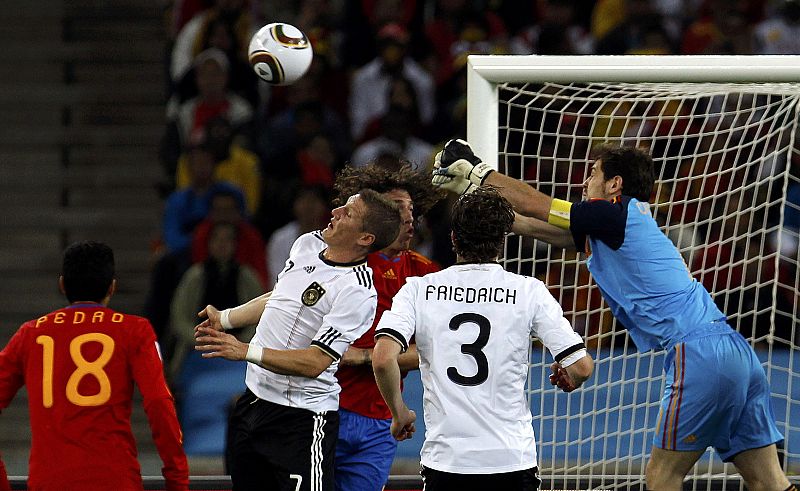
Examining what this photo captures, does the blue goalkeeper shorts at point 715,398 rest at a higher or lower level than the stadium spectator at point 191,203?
lower

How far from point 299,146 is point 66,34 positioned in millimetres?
3417

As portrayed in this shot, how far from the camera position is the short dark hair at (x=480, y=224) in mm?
4742

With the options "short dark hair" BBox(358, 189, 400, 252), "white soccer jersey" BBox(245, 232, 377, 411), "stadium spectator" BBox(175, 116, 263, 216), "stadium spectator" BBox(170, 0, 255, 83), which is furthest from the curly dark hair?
"stadium spectator" BBox(170, 0, 255, 83)

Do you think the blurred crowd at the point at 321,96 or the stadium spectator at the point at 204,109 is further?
the stadium spectator at the point at 204,109

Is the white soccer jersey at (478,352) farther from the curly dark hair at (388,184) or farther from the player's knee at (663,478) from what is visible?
the curly dark hair at (388,184)

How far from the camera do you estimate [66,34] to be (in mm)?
12375

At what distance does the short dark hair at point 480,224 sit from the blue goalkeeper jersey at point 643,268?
789 mm

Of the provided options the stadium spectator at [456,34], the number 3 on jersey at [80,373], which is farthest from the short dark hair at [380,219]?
the stadium spectator at [456,34]

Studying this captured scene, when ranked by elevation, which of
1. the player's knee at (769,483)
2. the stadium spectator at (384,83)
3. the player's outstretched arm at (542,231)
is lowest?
the player's knee at (769,483)

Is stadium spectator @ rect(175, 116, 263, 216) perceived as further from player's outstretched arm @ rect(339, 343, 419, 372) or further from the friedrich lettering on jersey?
the friedrich lettering on jersey

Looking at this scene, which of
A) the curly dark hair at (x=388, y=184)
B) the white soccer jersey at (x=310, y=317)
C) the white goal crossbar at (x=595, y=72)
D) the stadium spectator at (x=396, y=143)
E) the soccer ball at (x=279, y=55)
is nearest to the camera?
the white soccer jersey at (x=310, y=317)

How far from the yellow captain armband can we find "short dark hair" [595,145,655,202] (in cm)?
25

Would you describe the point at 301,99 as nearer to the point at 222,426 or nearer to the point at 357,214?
the point at 222,426

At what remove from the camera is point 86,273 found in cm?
492
